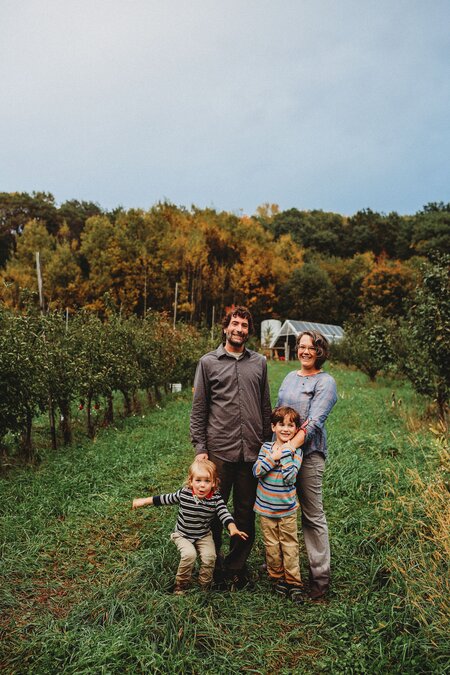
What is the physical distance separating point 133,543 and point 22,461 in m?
3.02

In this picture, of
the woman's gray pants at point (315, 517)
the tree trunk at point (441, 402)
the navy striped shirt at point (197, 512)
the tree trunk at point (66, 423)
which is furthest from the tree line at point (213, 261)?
the navy striped shirt at point (197, 512)

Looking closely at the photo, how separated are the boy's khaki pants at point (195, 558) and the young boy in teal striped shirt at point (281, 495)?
1.39 feet

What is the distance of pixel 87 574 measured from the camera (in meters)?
3.62

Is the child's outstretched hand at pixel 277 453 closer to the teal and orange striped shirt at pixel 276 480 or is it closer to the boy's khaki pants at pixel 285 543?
the teal and orange striped shirt at pixel 276 480

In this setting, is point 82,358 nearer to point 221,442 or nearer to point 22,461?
point 22,461

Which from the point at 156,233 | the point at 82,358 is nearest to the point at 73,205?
the point at 156,233

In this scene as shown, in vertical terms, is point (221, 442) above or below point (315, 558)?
above

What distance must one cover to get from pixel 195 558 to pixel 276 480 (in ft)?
2.59

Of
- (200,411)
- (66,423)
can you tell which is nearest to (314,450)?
(200,411)

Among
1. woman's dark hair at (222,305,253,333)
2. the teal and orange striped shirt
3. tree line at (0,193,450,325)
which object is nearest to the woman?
the teal and orange striped shirt

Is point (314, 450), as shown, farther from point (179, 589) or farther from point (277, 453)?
point (179, 589)

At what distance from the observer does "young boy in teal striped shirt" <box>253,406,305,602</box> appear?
3.28 m

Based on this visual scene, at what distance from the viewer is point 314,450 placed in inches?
131

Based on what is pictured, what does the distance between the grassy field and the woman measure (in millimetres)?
248
